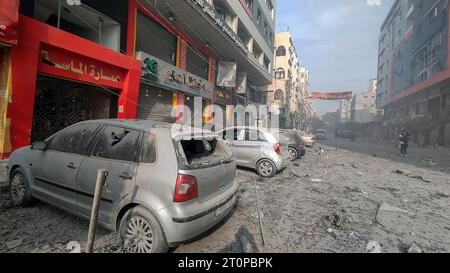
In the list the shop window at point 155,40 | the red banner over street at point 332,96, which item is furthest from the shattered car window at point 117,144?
the red banner over street at point 332,96

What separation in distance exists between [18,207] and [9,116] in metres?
3.15

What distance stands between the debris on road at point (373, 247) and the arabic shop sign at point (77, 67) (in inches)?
334

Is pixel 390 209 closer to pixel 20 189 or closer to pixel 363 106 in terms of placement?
pixel 20 189

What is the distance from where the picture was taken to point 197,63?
15375 mm

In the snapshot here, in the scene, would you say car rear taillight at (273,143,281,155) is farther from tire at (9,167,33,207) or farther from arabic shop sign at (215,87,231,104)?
arabic shop sign at (215,87,231,104)

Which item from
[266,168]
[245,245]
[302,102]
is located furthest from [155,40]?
[302,102]

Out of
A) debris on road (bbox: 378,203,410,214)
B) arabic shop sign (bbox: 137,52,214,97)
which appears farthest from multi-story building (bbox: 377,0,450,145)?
debris on road (bbox: 378,203,410,214)

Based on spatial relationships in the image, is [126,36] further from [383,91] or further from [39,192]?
[383,91]

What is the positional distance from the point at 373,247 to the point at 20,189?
573 cm

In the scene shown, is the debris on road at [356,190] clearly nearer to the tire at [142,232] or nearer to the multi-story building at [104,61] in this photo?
the tire at [142,232]

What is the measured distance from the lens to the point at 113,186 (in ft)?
10.1

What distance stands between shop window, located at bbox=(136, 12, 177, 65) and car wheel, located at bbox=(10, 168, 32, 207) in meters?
7.53

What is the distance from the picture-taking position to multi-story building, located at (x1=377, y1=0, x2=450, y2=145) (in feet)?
87.7

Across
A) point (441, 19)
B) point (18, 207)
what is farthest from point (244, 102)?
point (441, 19)
